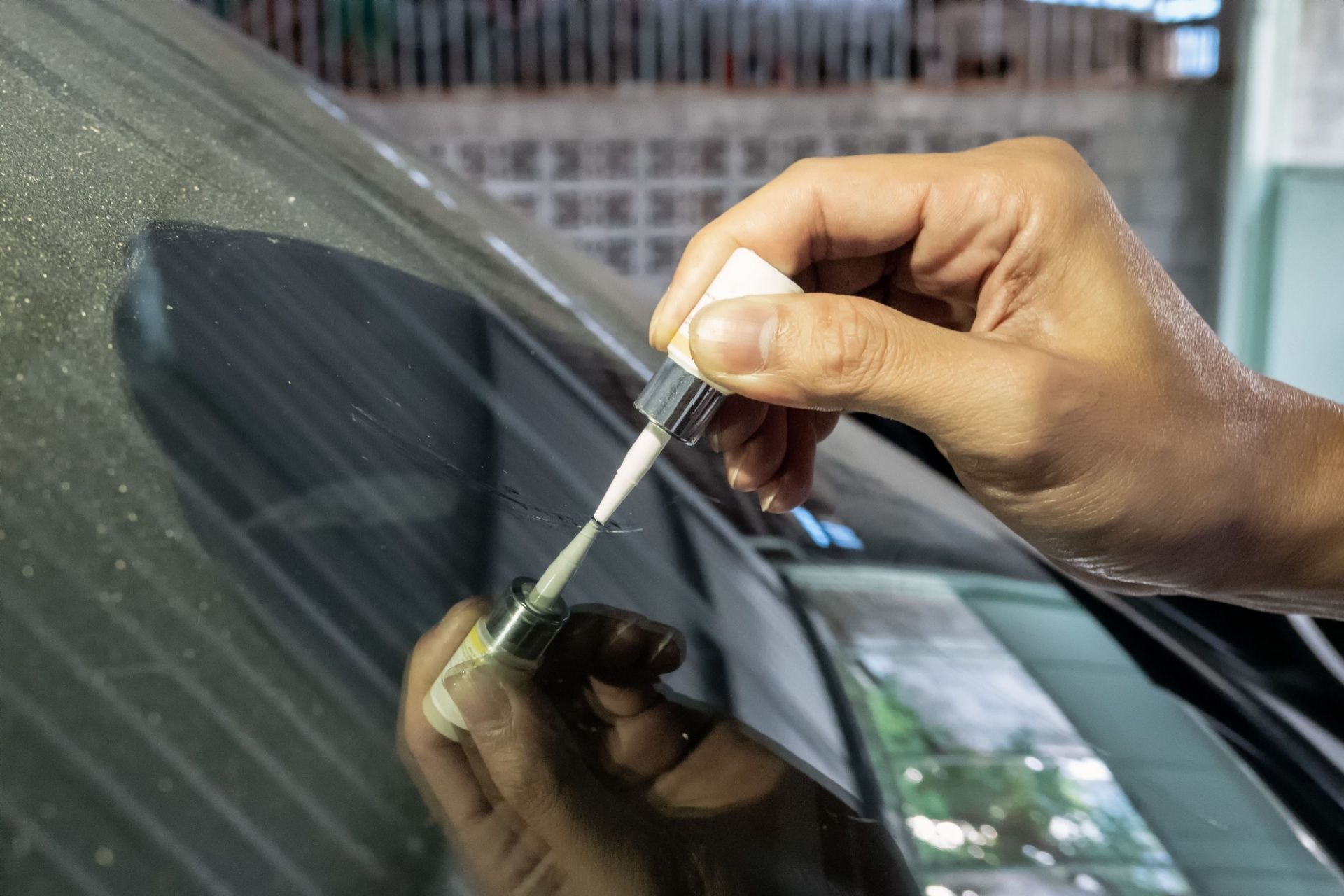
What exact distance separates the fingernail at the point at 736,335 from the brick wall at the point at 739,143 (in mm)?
2048

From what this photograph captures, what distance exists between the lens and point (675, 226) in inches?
95.9

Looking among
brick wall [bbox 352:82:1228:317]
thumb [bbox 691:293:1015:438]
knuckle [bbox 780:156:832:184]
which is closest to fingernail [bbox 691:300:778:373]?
thumb [bbox 691:293:1015:438]

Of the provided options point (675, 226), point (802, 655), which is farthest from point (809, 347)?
point (675, 226)

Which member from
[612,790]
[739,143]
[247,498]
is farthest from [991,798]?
[739,143]

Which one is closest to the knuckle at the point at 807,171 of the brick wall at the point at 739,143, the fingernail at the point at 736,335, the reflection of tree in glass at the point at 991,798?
the fingernail at the point at 736,335

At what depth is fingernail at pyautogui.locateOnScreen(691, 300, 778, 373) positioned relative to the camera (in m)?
0.40

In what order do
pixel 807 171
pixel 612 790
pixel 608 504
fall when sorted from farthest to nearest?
pixel 807 171
pixel 608 504
pixel 612 790

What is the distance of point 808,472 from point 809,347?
0.49 feet

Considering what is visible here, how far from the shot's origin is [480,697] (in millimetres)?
286

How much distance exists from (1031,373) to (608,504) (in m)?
0.18

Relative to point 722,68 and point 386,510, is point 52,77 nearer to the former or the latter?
point 386,510

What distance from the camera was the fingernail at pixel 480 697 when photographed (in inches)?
11.1

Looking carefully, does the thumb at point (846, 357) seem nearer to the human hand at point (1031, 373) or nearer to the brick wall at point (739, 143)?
the human hand at point (1031, 373)

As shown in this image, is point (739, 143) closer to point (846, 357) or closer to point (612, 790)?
point (846, 357)
